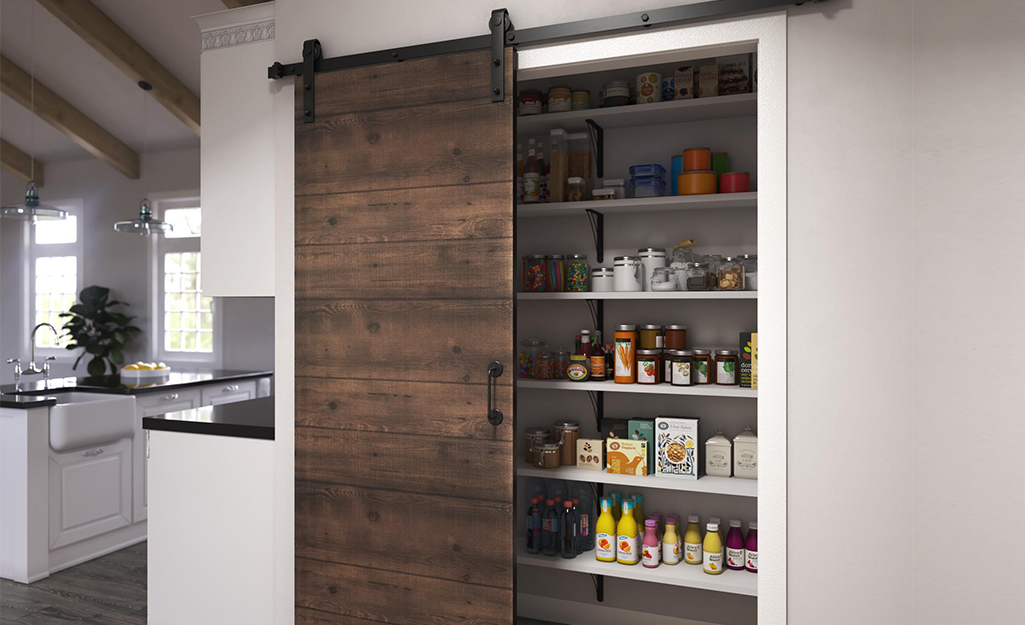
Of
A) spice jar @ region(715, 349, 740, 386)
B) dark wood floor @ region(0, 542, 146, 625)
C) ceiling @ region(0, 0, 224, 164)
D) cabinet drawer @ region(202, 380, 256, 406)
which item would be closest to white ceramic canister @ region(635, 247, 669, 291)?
spice jar @ region(715, 349, 740, 386)

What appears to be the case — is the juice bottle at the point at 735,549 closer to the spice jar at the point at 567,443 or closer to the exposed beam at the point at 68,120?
the spice jar at the point at 567,443

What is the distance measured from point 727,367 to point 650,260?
524mm

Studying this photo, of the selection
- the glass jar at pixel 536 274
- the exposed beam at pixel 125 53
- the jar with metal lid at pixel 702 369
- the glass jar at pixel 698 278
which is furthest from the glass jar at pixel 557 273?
the exposed beam at pixel 125 53

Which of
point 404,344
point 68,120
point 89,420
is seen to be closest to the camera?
point 404,344

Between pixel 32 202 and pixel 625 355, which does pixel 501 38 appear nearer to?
pixel 625 355

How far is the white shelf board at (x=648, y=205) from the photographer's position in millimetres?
2674

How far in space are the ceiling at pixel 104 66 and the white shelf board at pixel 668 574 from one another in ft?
14.0

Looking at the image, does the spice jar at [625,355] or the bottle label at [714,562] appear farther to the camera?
the spice jar at [625,355]

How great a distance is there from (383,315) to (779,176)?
1288 mm

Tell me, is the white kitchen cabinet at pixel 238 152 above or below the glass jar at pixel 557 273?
above

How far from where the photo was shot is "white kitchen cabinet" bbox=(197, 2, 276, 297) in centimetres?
257

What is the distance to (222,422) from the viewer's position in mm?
2646

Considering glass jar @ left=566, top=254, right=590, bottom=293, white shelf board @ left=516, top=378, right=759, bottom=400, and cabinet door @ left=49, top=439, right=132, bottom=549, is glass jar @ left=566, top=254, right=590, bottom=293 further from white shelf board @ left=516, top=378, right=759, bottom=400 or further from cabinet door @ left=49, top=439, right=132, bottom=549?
cabinet door @ left=49, top=439, right=132, bottom=549

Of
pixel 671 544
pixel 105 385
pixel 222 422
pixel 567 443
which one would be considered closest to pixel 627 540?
pixel 671 544
